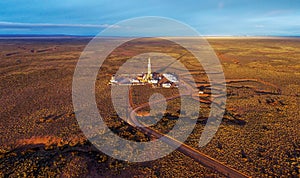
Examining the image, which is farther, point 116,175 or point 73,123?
point 73,123

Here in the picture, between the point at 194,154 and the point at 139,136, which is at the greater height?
the point at 139,136

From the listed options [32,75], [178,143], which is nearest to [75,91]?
[32,75]

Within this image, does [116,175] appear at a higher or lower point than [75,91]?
lower

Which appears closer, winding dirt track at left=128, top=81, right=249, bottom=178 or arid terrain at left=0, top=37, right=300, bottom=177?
winding dirt track at left=128, top=81, right=249, bottom=178

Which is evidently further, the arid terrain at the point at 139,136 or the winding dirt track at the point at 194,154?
the arid terrain at the point at 139,136

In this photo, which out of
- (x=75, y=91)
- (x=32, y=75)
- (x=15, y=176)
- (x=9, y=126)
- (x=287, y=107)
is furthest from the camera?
(x=32, y=75)

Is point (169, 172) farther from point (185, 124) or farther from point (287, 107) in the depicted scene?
point (287, 107)

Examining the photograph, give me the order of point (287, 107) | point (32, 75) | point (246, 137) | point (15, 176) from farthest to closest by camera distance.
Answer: point (32, 75), point (287, 107), point (246, 137), point (15, 176)

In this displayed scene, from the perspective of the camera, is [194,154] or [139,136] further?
[139,136]

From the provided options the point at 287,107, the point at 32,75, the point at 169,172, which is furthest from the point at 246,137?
the point at 32,75
